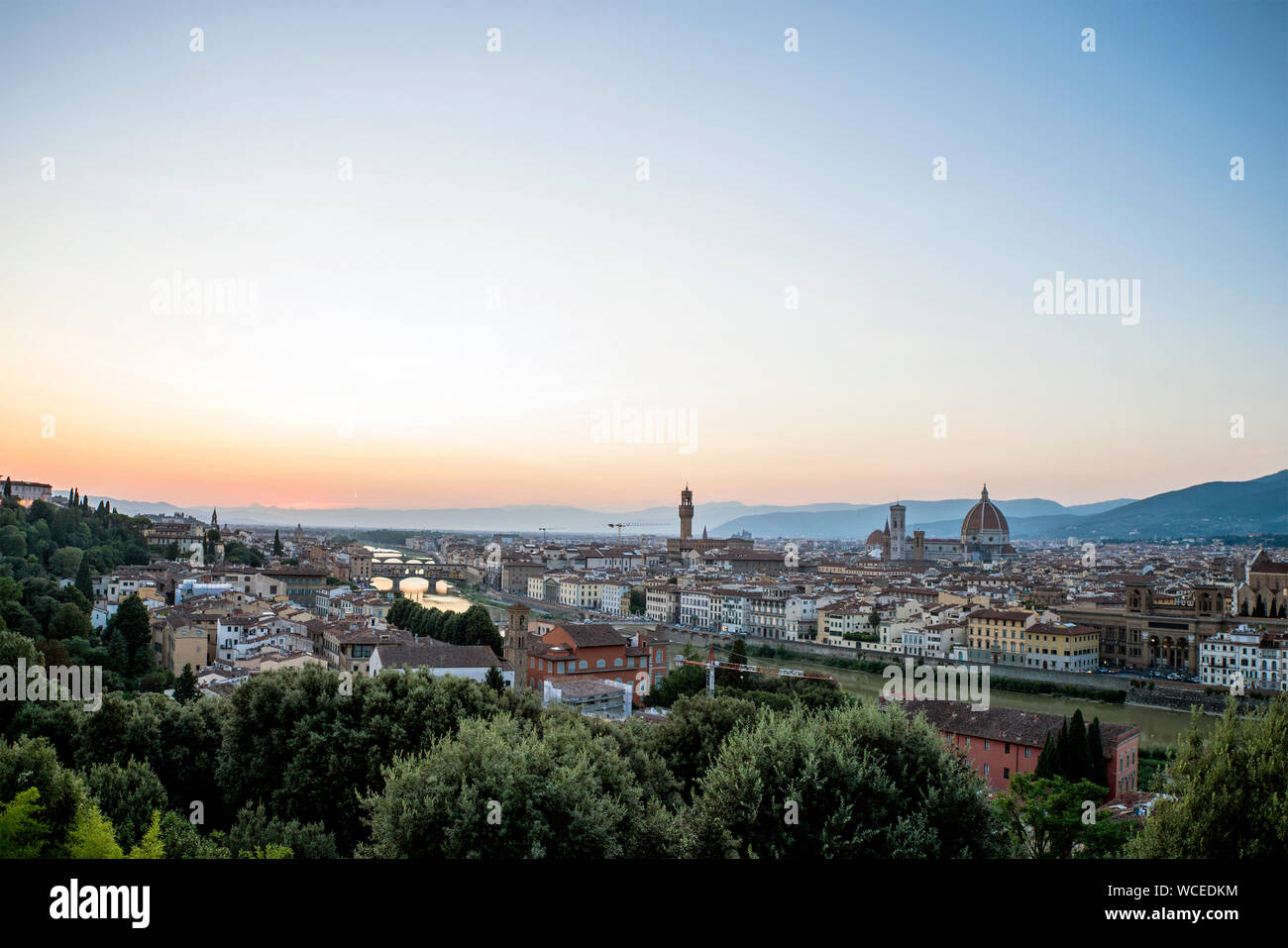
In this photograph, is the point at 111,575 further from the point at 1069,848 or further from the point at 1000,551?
the point at 1000,551

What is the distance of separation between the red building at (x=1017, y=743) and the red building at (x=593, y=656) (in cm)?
716

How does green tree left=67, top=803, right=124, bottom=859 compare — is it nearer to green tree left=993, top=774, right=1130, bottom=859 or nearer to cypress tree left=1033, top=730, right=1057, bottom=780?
green tree left=993, top=774, right=1130, bottom=859

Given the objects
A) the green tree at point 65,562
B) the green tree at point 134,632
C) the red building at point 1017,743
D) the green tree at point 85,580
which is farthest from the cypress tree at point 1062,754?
the green tree at point 65,562

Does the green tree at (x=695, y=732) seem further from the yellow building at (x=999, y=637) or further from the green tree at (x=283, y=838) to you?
the yellow building at (x=999, y=637)

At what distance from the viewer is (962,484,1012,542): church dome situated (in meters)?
78.2

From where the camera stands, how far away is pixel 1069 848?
8.61m

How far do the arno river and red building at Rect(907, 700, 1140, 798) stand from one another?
4.39m

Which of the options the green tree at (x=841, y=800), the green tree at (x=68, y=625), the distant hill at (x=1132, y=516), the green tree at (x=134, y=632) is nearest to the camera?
the green tree at (x=841, y=800)

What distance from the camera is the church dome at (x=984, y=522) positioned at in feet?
257

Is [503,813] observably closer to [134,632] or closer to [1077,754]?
[1077,754]

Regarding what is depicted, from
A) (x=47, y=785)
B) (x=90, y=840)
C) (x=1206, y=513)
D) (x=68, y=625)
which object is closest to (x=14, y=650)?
(x=68, y=625)

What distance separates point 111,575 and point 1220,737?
32.2 m

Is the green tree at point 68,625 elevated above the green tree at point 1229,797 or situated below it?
below
